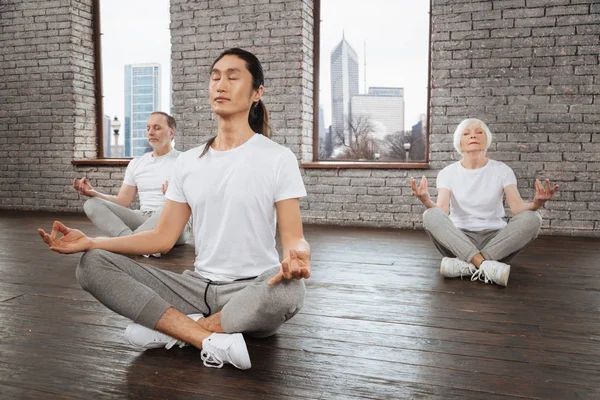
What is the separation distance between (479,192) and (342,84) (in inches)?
104

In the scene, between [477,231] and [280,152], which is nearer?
[280,152]

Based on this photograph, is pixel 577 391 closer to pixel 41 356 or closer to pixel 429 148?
pixel 41 356

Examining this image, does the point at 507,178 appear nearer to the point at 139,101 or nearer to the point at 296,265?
the point at 296,265

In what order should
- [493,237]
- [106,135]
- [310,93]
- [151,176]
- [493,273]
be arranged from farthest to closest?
[106,135], [310,93], [151,176], [493,237], [493,273]

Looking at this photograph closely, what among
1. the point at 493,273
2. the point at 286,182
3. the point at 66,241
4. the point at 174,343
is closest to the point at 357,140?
the point at 493,273

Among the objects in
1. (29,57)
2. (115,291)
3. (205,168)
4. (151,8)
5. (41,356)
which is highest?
(151,8)

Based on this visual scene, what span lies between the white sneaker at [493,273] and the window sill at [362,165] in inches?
85.1

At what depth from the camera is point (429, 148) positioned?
4953 mm

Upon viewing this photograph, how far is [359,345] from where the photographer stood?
193cm

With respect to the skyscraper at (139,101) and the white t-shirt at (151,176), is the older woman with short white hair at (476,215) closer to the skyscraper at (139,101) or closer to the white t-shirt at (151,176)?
the white t-shirt at (151,176)

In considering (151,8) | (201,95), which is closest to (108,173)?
(201,95)

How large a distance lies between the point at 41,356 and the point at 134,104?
4.86 meters

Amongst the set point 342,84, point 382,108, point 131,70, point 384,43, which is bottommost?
point 382,108

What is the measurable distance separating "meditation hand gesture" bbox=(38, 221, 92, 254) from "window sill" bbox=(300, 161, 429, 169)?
3593 mm
